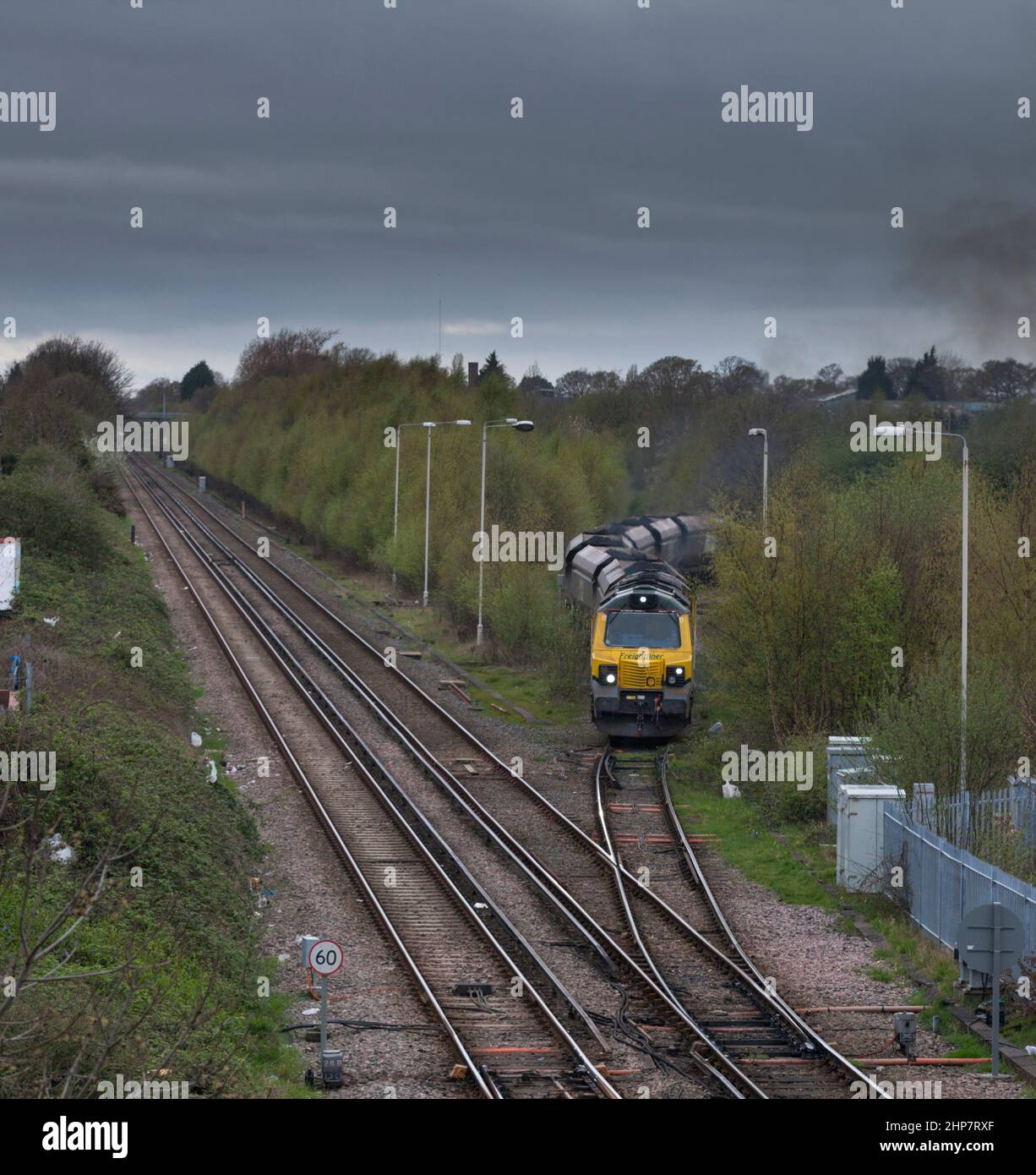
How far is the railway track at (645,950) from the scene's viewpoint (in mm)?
12719

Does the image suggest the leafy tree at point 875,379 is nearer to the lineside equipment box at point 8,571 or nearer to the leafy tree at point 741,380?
the leafy tree at point 741,380

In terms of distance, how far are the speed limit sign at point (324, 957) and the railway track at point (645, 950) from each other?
8.90 ft

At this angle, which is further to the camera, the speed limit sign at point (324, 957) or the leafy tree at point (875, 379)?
the leafy tree at point (875, 379)

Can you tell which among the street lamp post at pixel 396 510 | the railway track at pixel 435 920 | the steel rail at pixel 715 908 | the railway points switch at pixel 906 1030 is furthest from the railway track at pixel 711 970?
the street lamp post at pixel 396 510

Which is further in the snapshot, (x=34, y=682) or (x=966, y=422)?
(x=966, y=422)

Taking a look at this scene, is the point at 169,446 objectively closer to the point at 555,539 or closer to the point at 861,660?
the point at 555,539

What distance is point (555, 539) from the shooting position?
4675 centimetres

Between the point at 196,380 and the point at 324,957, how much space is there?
605ft

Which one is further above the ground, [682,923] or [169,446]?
[169,446]

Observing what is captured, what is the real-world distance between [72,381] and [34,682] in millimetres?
69642

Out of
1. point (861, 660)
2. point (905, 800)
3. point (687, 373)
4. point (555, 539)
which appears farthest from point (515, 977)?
point (687, 373)

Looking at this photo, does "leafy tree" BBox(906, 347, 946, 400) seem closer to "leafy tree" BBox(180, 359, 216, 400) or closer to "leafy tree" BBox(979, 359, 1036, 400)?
"leafy tree" BBox(979, 359, 1036, 400)

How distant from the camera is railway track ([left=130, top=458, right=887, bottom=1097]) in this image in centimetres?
1272
